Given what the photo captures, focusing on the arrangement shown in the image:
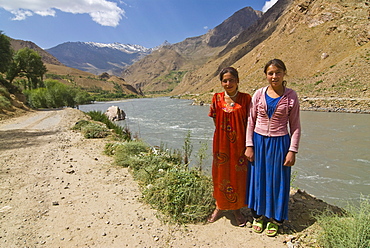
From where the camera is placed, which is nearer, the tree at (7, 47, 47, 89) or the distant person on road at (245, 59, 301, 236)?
the distant person on road at (245, 59, 301, 236)

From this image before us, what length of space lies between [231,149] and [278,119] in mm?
621

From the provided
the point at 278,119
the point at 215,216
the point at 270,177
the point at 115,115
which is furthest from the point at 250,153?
the point at 115,115

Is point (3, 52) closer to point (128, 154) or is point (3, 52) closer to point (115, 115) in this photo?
point (115, 115)

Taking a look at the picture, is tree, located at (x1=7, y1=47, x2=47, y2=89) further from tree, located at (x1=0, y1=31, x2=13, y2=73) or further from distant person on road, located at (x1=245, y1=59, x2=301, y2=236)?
distant person on road, located at (x1=245, y1=59, x2=301, y2=236)

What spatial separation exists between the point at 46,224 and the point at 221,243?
2.13 meters

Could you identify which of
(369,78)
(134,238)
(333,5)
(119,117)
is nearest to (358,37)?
(333,5)

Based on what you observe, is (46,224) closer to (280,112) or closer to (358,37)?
(280,112)

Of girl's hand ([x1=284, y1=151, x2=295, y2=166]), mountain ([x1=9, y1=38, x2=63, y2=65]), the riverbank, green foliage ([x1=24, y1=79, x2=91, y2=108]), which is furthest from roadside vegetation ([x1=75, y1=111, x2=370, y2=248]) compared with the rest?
mountain ([x1=9, y1=38, x2=63, y2=65])

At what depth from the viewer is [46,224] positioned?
258cm

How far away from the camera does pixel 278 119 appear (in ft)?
7.36

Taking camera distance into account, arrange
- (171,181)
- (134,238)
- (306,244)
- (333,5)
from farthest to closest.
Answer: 1. (333,5)
2. (171,181)
3. (134,238)
4. (306,244)

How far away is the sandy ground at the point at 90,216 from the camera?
2301 mm

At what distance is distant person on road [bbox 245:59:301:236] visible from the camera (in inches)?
87.5

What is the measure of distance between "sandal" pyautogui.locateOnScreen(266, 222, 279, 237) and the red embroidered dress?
35 cm
